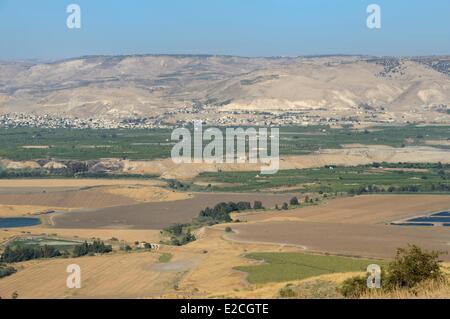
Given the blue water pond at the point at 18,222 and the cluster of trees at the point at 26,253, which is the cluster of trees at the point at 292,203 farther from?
the cluster of trees at the point at 26,253

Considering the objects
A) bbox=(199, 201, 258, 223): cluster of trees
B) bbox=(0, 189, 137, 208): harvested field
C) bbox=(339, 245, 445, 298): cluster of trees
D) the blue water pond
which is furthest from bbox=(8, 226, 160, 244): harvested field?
bbox=(339, 245, 445, 298): cluster of trees

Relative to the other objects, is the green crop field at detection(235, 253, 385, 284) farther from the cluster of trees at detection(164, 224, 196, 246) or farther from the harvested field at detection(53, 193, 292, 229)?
the harvested field at detection(53, 193, 292, 229)

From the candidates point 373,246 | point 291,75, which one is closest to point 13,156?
point 373,246

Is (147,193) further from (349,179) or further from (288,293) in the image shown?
(288,293)

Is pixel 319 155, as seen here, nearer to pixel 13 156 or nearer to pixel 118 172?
pixel 118 172

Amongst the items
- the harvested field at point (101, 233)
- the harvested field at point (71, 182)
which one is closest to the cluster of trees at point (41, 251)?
the harvested field at point (101, 233)

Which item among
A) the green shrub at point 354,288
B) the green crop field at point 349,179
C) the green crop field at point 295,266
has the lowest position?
the green crop field at point 349,179
